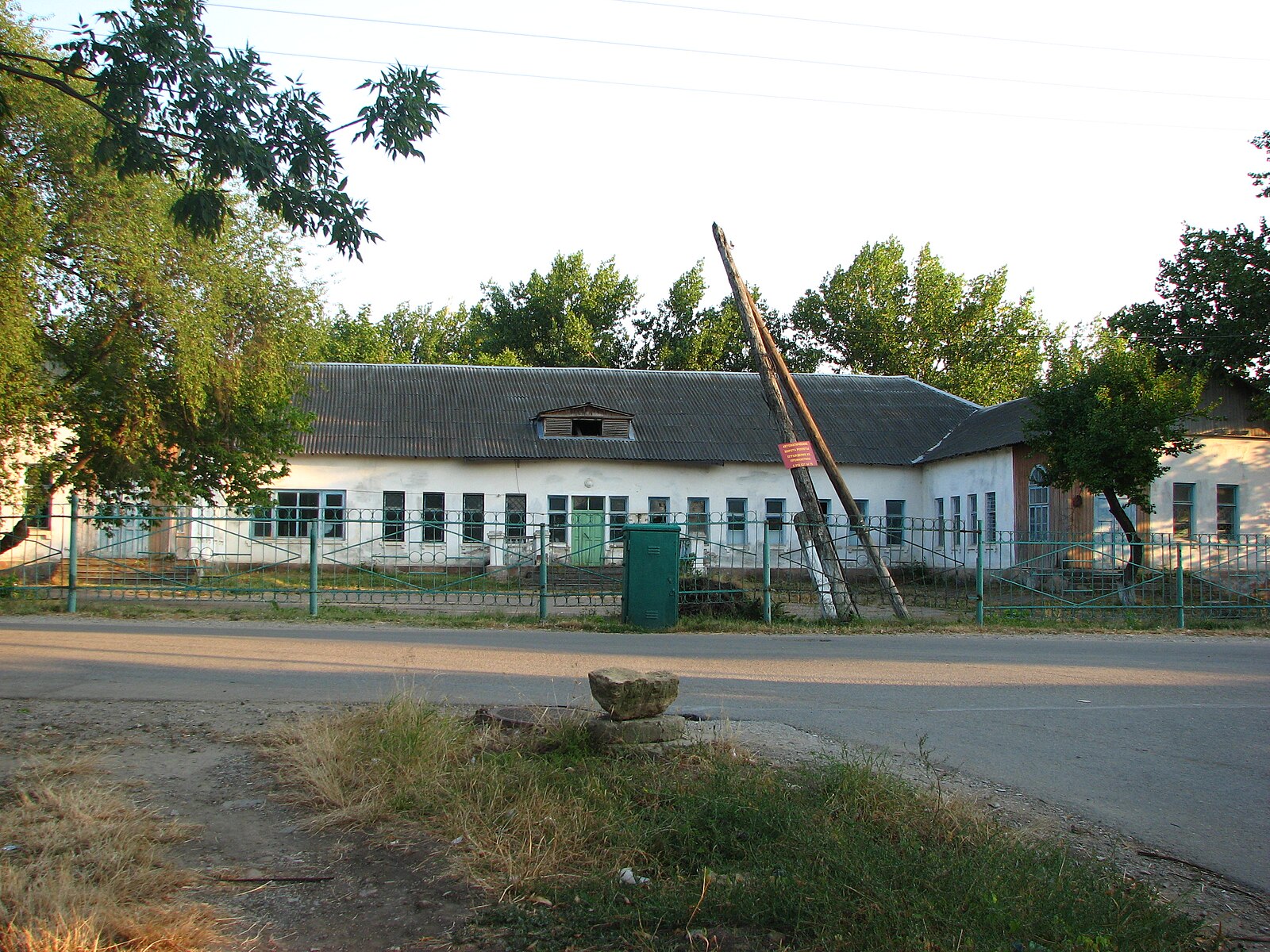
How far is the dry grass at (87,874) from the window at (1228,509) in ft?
98.6

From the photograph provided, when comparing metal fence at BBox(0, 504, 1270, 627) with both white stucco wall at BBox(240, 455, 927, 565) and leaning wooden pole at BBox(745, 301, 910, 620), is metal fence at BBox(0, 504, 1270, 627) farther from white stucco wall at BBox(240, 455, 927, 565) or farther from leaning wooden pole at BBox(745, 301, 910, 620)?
white stucco wall at BBox(240, 455, 927, 565)

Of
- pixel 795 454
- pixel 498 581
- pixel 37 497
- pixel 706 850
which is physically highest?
pixel 795 454

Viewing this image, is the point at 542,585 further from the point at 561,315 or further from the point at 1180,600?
the point at 561,315

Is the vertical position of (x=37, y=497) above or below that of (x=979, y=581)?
above

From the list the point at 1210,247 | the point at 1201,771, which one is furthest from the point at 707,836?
the point at 1210,247

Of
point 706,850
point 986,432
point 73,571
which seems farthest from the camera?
point 986,432

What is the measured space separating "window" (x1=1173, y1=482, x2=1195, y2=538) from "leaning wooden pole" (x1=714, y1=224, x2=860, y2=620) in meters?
15.6

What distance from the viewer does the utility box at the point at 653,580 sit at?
50.0 ft

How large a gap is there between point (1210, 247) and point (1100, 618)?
20379mm

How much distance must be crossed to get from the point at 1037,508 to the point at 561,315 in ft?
101

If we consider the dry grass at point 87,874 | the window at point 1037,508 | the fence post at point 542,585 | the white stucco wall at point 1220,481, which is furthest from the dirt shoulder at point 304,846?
the white stucco wall at point 1220,481

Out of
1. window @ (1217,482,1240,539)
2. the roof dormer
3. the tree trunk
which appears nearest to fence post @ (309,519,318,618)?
the tree trunk

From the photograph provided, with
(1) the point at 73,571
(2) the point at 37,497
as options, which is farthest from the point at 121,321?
(1) the point at 73,571

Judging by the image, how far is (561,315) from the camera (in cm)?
5281
